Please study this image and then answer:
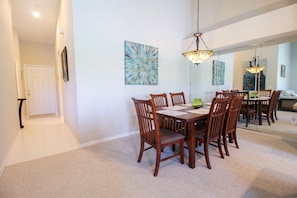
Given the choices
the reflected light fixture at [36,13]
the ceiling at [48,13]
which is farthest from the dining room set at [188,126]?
the reflected light fixture at [36,13]

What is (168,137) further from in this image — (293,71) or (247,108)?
(293,71)

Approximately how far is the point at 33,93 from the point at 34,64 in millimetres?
1119

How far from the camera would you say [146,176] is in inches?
72.2

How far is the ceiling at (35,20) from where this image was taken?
12.2 ft

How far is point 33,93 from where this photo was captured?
5.88 metres

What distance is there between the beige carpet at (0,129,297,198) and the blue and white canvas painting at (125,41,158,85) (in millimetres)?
1600

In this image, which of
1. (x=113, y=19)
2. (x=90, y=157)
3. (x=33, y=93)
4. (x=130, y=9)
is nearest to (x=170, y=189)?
(x=90, y=157)

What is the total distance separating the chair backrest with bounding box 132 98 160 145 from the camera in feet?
5.85

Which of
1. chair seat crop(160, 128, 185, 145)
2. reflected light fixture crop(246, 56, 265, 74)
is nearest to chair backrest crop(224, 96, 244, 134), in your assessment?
chair seat crop(160, 128, 185, 145)

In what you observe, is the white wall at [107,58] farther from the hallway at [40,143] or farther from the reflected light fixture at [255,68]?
the reflected light fixture at [255,68]

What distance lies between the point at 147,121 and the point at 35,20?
4.90 meters

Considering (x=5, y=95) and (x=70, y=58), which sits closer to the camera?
(x=5, y=95)

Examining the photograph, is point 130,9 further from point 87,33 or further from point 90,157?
point 90,157

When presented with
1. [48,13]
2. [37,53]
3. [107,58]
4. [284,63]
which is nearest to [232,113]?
[284,63]
